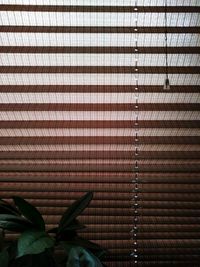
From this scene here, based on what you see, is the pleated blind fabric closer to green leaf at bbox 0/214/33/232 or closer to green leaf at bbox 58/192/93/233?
green leaf at bbox 58/192/93/233

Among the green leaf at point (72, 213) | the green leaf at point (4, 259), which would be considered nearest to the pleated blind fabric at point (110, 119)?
the green leaf at point (72, 213)

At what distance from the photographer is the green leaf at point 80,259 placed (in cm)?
281

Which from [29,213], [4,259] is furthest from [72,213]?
[4,259]

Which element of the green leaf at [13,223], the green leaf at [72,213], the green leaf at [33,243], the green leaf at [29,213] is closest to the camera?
the green leaf at [33,243]

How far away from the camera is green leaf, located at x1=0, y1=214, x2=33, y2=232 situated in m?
2.92

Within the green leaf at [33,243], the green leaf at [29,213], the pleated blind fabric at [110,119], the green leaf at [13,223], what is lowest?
the green leaf at [33,243]

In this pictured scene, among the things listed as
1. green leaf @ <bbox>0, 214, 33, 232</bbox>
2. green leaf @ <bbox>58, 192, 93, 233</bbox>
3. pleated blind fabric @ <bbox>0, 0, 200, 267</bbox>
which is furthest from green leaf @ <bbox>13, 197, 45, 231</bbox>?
pleated blind fabric @ <bbox>0, 0, 200, 267</bbox>

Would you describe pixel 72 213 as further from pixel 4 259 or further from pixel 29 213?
pixel 4 259

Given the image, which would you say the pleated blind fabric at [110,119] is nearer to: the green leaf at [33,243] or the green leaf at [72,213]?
the green leaf at [72,213]

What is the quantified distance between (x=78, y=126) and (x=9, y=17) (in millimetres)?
1195

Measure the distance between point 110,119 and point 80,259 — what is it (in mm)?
1450

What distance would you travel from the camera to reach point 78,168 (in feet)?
12.7

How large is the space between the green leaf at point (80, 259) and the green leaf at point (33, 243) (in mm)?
172

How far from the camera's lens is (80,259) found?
291cm
